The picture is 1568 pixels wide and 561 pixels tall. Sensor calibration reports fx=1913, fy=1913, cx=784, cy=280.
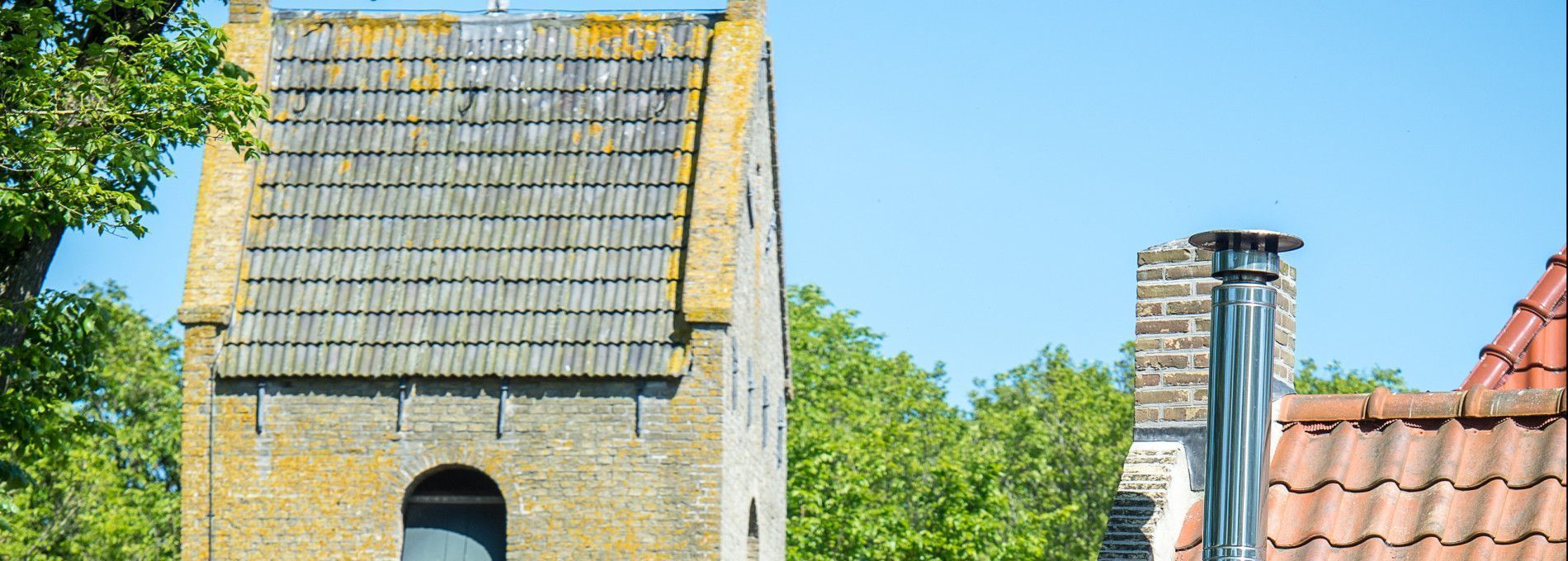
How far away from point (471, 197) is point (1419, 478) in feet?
44.1

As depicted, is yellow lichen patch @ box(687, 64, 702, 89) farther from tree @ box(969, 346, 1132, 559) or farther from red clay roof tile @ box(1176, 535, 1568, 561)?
tree @ box(969, 346, 1132, 559)

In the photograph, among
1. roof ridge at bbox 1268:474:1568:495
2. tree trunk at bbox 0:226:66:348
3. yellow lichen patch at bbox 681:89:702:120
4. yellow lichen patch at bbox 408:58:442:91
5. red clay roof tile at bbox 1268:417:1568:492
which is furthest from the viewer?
yellow lichen patch at bbox 408:58:442:91

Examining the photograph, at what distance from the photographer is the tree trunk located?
13008 mm

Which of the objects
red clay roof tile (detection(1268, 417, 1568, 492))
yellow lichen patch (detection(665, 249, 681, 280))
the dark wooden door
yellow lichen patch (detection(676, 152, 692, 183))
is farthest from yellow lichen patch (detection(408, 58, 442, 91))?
red clay roof tile (detection(1268, 417, 1568, 492))

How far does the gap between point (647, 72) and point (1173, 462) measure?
41.0ft

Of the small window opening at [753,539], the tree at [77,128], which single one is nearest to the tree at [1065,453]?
the small window opening at [753,539]

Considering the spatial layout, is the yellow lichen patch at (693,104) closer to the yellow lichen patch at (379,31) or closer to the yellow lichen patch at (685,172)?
the yellow lichen patch at (685,172)

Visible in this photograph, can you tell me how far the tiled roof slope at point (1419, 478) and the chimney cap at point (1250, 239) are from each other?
998 mm

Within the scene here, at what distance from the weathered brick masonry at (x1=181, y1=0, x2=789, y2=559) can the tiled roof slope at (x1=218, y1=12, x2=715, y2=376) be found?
26mm

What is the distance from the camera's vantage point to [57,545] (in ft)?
129

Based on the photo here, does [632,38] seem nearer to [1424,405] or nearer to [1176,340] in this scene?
[1176,340]

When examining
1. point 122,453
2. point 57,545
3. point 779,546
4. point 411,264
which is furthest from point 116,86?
point 122,453

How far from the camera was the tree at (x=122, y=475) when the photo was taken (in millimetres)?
38188

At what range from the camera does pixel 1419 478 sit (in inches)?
297
